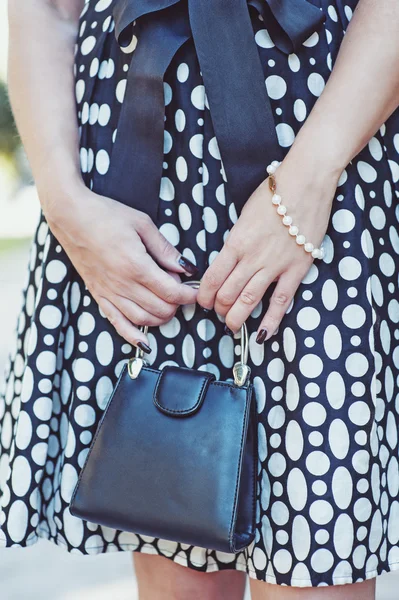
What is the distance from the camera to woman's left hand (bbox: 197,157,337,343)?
84cm

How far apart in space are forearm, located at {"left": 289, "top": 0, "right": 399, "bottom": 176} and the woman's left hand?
0.09 feet

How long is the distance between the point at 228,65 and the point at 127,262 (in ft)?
0.90

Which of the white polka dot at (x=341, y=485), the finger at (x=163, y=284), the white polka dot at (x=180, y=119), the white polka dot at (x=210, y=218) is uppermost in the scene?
the white polka dot at (x=180, y=119)

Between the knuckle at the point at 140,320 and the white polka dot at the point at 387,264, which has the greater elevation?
the white polka dot at the point at 387,264

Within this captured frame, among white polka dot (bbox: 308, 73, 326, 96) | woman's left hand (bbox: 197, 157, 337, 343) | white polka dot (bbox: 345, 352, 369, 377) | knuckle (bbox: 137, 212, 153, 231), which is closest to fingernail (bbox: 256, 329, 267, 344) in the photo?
woman's left hand (bbox: 197, 157, 337, 343)

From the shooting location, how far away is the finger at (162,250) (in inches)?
36.4

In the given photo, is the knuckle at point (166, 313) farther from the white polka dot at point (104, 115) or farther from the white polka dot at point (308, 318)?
the white polka dot at point (104, 115)

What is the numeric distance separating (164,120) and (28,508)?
0.55 m

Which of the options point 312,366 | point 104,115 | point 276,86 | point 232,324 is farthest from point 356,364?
point 104,115

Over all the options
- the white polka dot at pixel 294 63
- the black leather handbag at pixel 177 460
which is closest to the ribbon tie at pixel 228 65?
the white polka dot at pixel 294 63

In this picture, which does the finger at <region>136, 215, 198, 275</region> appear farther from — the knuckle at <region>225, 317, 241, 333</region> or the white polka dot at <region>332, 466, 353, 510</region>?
the white polka dot at <region>332, 466, 353, 510</region>

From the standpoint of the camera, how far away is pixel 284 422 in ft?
2.86

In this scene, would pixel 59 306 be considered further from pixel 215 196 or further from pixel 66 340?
pixel 215 196

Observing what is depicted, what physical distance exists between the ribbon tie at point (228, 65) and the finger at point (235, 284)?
0.29 feet
